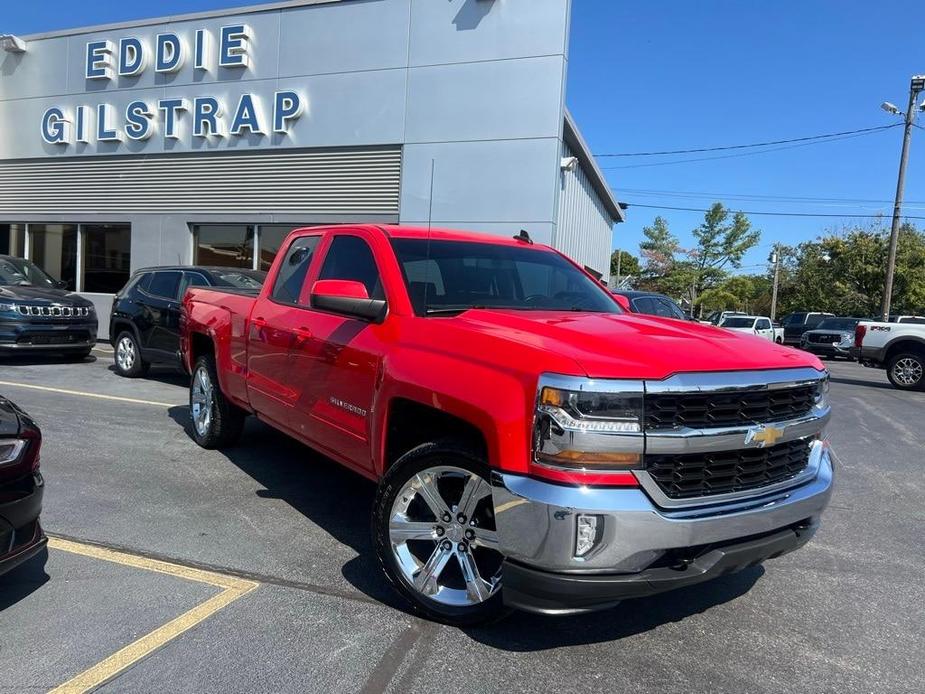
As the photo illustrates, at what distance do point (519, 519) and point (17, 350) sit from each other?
35.5ft

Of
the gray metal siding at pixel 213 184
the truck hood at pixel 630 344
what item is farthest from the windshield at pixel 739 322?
the truck hood at pixel 630 344

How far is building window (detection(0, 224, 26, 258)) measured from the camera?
18297 millimetres

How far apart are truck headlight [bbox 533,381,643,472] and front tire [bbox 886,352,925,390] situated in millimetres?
13961

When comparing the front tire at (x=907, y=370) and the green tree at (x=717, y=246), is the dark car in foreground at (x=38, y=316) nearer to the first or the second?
the front tire at (x=907, y=370)

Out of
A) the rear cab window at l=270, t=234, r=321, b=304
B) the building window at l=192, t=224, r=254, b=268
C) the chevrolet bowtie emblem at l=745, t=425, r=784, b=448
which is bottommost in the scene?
the chevrolet bowtie emblem at l=745, t=425, r=784, b=448

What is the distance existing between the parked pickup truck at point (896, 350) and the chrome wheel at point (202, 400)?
13.4 m

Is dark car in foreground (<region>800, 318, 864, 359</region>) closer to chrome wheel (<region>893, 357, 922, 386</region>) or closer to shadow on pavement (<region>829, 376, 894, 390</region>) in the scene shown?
shadow on pavement (<region>829, 376, 894, 390</region>)

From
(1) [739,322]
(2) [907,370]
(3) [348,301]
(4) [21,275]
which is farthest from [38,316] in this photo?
(1) [739,322]

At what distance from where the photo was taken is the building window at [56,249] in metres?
17.7

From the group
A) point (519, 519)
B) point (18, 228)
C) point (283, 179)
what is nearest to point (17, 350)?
point (283, 179)

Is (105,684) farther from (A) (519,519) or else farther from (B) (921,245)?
(B) (921,245)

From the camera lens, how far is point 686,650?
3.04m

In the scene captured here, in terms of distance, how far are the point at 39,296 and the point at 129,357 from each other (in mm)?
2128

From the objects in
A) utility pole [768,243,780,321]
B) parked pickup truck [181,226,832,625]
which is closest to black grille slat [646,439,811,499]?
parked pickup truck [181,226,832,625]
